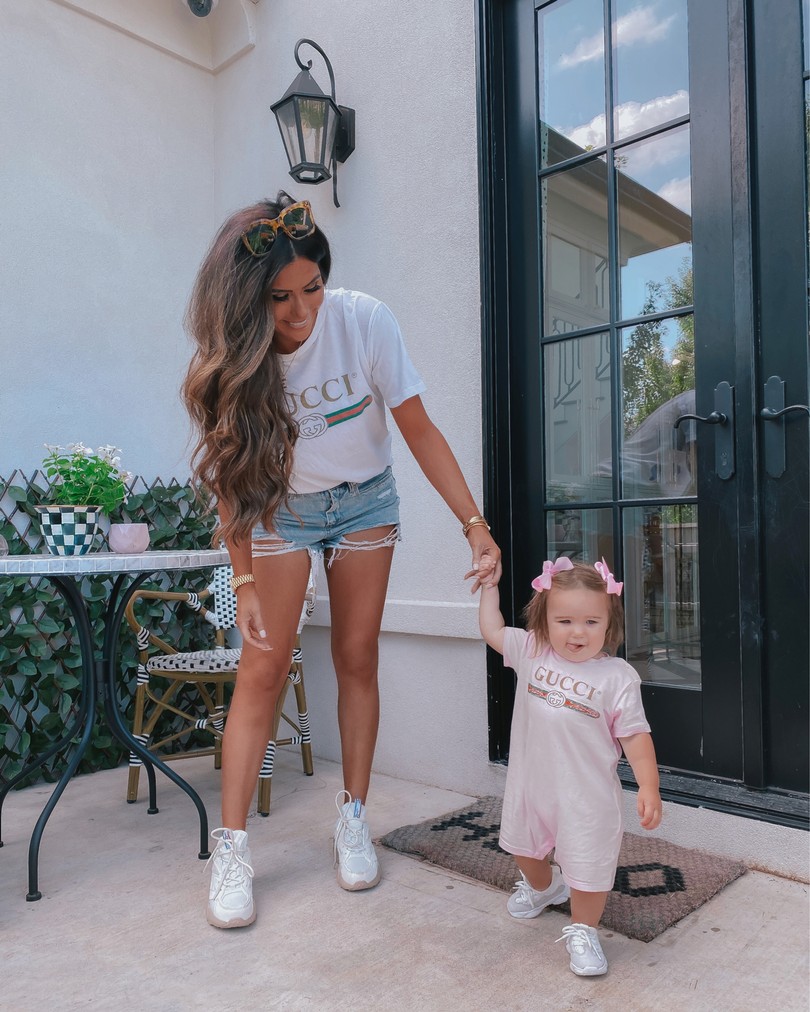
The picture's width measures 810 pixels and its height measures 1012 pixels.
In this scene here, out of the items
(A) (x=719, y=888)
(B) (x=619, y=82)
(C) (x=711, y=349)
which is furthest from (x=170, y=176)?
(A) (x=719, y=888)

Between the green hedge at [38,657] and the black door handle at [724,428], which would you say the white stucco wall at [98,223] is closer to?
the green hedge at [38,657]

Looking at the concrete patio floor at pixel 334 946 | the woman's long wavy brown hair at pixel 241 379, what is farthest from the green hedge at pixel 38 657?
the woman's long wavy brown hair at pixel 241 379

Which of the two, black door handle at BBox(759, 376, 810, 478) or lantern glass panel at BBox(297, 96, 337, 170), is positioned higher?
lantern glass panel at BBox(297, 96, 337, 170)

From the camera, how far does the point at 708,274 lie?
196 centimetres

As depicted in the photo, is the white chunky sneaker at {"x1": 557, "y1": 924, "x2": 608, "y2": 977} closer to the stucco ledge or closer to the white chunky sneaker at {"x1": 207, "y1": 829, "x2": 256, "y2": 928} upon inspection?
the white chunky sneaker at {"x1": 207, "y1": 829, "x2": 256, "y2": 928}

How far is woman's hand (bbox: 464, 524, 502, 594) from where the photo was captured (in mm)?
1535

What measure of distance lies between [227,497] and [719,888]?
132 cm

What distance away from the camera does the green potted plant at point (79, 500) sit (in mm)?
2127

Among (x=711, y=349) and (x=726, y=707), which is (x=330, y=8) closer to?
(x=711, y=349)

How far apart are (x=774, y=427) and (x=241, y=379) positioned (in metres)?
1.22

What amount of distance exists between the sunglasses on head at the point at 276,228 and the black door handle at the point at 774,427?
1.11 metres

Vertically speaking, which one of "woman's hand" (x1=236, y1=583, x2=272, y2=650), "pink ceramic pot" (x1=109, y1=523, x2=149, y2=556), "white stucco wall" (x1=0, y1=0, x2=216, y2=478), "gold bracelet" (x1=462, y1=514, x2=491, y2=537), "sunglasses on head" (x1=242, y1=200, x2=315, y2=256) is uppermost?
"white stucco wall" (x1=0, y1=0, x2=216, y2=478)

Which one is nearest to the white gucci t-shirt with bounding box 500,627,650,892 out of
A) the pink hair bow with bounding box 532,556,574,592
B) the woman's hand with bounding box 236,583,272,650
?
the pink hair bow with bounding box 532,556,574,592

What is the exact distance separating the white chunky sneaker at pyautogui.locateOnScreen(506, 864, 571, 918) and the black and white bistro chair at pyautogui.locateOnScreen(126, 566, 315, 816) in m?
0.84
